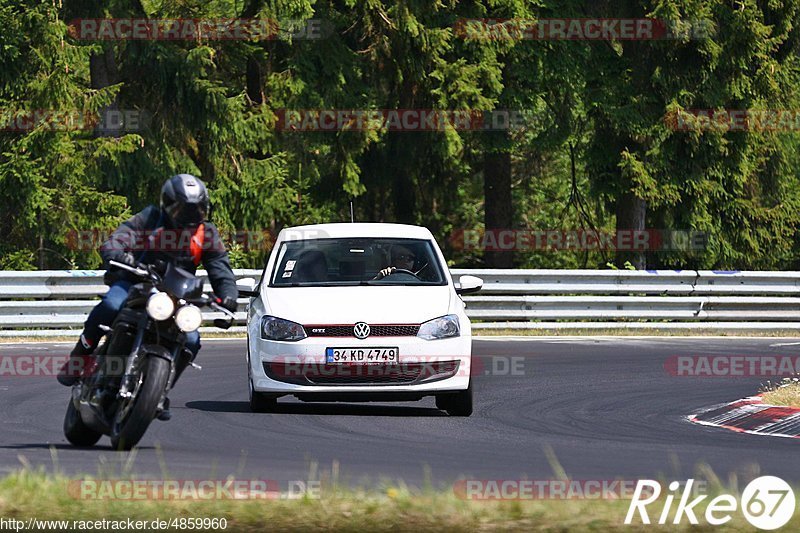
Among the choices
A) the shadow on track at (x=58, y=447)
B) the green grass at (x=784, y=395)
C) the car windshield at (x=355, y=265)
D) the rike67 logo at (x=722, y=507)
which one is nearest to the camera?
the rike67 logo at (x=722, y=507)

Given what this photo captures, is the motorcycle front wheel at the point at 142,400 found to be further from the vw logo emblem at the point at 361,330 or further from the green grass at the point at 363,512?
the vw logo emblem at the point at 361,330

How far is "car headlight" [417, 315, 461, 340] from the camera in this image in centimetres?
1251

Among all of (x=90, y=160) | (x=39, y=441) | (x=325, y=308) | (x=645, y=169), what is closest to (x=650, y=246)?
(x=645, y=169)

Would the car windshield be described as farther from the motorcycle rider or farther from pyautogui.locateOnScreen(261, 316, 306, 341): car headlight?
the motorcycle rider

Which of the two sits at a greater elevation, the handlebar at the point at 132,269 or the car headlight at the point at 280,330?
the handlebar at the point at 132,269

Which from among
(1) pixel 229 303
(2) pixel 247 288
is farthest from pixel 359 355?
(1) pixel 229 303

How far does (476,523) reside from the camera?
707 centimetres

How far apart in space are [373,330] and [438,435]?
4.29 feet

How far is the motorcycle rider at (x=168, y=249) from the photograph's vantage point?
366 inches

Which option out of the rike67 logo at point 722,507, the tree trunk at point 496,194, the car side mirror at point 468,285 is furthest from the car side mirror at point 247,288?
the tree trunk at point 496,194

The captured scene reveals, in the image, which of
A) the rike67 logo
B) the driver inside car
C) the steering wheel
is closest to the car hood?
the steering wheel

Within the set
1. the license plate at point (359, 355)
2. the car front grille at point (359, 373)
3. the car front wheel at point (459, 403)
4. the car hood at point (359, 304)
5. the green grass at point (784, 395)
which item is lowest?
the green grass at point (784, 395)

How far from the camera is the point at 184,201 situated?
921 centimetres

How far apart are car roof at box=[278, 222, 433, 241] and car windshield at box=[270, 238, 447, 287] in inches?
2.1
